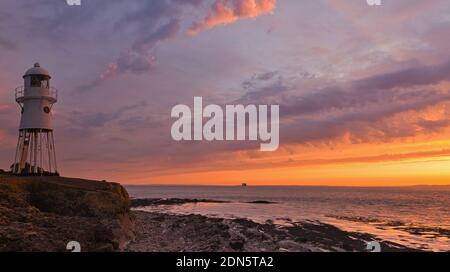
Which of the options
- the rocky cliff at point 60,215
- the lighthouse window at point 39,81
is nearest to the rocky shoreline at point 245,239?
the rocky cliff at point 60,215

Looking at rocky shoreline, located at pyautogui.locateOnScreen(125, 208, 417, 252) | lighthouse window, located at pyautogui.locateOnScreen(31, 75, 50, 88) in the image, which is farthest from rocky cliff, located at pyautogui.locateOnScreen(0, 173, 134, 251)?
lighthouse window, located at pyautogui.locateOnScreen(31, 75, 50, 88)

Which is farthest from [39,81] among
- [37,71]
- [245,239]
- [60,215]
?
[245,239]

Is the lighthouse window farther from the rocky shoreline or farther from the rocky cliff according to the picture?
the rocky shoreline

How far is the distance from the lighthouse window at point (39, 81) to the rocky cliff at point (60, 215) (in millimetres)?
12458

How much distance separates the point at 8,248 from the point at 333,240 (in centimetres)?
2432

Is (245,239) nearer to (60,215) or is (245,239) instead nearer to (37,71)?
(60,215)

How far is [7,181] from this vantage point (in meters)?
25.8

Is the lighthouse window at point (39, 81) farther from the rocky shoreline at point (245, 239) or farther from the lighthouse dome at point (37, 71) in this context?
the rocky shoreline at point (245, 239)

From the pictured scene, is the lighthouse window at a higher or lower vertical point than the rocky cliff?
Result: higher

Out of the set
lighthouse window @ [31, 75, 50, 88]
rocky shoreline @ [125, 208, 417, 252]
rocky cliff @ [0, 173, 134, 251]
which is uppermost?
lighthouse window @ [31, 75, 50, 88]

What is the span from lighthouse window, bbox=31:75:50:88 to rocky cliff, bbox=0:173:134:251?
40.9 ft

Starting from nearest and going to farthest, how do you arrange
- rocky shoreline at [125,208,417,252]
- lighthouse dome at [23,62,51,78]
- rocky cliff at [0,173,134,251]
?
1. rocky cliff at [0,173,134,251]
2. rocky shoreline at [125,208,417,252]
3. lighthouse dome at [23,62,51,78]

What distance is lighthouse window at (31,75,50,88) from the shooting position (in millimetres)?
36531
